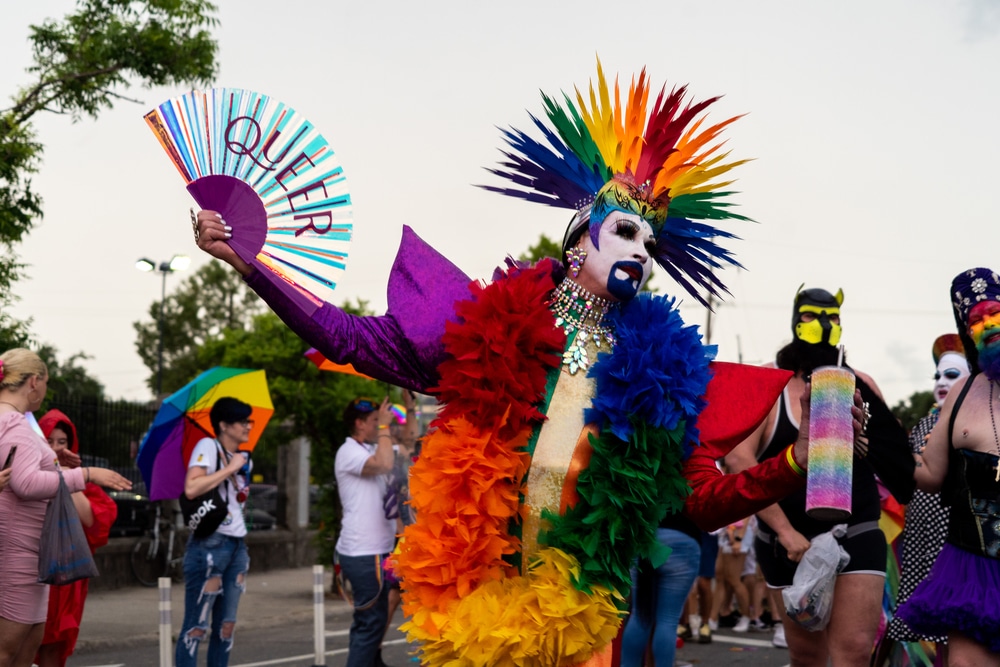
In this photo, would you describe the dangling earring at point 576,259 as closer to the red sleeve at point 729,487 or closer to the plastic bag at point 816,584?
the red sleeve at point 729,487

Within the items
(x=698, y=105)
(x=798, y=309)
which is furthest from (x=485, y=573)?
(x=798, y=309)

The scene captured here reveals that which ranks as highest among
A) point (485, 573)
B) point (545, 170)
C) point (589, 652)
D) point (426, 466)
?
point (545, 170)

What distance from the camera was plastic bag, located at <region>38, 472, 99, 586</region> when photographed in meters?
5.31

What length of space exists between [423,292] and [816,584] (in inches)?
83.4

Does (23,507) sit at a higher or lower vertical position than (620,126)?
lower

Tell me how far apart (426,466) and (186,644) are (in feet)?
12.7

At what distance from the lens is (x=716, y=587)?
11.6m

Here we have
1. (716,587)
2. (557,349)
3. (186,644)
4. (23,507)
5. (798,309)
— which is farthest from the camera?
(716,587)

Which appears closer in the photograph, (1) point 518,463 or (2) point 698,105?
(1) point 518,463

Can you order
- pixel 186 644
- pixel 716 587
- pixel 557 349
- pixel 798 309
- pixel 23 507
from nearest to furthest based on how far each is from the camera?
pixel 557 349 → pixel 798 309 → pixel 23 507 → pixel 186 644 → pixel 716 587

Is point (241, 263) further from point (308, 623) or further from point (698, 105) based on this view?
point (308, 623)

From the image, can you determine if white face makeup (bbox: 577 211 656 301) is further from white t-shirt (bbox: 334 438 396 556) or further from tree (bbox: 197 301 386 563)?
tree (bbox: 197 301 386 563)

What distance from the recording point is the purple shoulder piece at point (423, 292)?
3.43 m

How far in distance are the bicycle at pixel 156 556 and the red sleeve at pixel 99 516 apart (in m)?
8.10
